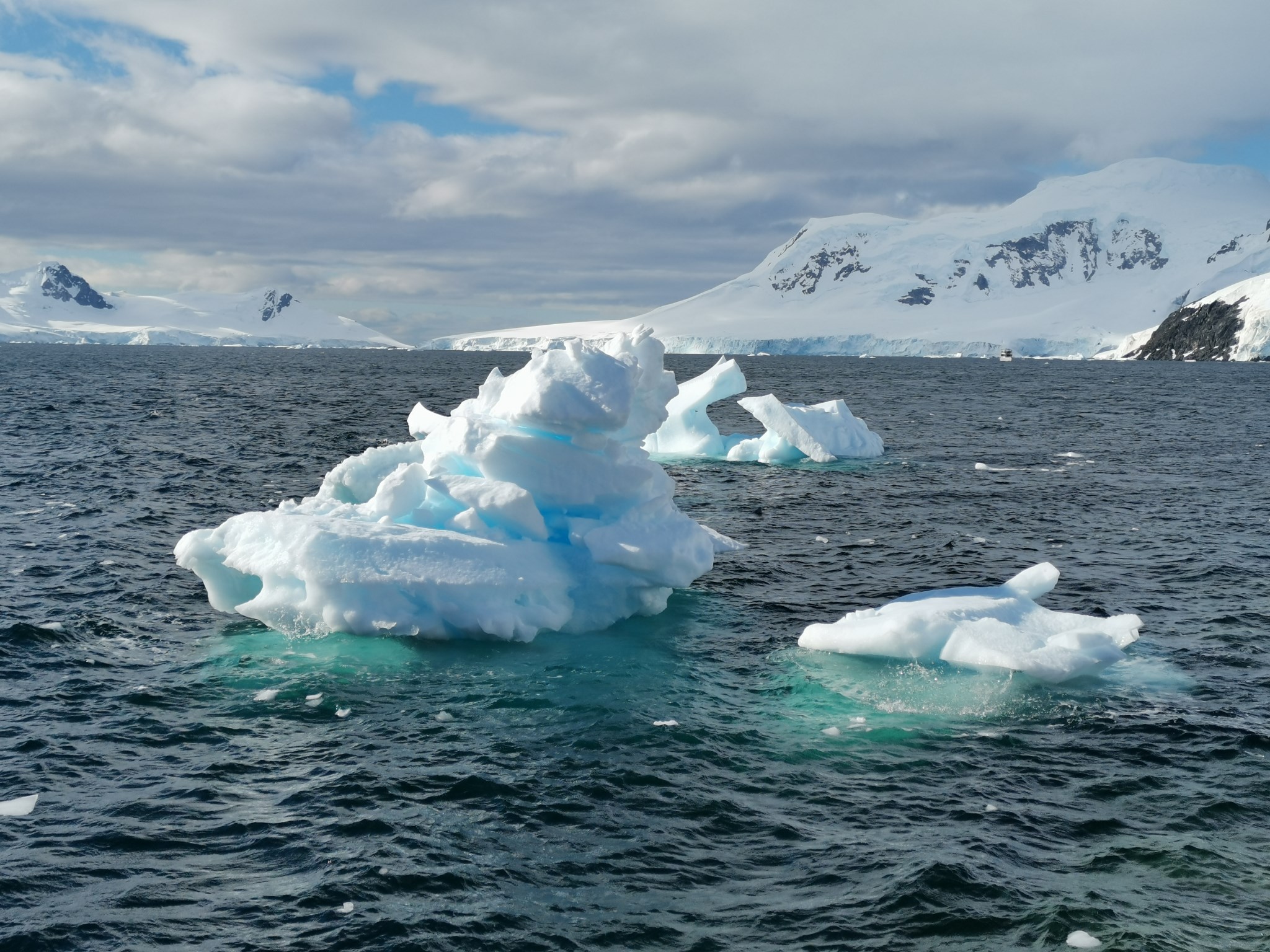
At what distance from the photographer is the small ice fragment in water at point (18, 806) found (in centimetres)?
1199

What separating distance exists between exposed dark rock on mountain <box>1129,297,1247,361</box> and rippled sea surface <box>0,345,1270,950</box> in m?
174

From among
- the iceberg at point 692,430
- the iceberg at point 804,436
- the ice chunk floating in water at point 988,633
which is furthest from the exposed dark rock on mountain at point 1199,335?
the ice chunk floating in water at point 988,633

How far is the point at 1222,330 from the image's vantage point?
177125 mm

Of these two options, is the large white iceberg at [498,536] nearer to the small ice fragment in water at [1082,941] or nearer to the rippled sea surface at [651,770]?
the rippled sea surface at [651,770]

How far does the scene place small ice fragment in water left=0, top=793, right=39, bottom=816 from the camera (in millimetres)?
11992

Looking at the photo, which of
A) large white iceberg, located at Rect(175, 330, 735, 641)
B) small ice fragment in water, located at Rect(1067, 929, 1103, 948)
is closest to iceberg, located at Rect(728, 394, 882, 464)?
large white iceberg, located at Rect(175, 330, 735, 641)

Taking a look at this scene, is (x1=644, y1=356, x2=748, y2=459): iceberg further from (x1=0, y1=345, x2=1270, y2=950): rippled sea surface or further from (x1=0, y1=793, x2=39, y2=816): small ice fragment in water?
(x1=0, y1=793, x2=39, y2=816): small ice fragment in water

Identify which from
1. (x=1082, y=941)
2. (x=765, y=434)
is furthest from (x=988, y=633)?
(x=765, y=434)

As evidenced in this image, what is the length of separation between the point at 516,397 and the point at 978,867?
13.4 m

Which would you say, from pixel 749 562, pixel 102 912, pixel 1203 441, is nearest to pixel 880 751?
pixel 102 912

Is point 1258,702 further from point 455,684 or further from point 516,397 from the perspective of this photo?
point 516,397

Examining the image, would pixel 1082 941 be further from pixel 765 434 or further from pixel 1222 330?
pixel 1222 330

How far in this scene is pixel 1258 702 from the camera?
15.9 meters

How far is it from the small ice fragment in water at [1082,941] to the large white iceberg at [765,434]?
3391 centimetres
